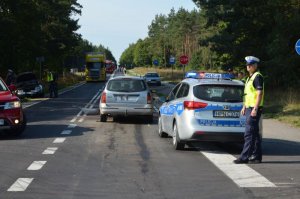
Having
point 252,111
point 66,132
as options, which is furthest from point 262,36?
point 252,111

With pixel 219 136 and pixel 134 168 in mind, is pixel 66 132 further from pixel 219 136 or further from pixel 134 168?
pixel 134 168

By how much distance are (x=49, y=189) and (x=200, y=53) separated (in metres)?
119

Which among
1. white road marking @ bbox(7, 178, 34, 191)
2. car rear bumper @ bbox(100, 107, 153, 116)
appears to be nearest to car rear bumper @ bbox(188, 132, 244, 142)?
white road marking @ bbox(7, 178, 34, 191)

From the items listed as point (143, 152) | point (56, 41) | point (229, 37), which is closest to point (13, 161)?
point (143, 152)

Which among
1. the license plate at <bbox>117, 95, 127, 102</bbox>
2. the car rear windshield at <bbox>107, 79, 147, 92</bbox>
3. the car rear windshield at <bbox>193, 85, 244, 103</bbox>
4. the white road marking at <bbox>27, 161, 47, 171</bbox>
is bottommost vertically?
the white road marking at <bbox>27, 161, 47, 171</bbox>

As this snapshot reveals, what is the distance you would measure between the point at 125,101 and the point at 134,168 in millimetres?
8492

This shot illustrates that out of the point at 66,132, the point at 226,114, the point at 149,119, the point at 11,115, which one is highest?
the point at 226,114

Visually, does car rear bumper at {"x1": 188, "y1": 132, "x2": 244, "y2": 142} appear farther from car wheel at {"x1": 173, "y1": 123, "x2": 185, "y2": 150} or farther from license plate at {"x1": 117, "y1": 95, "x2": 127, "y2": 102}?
license plate at {"x1": 117, "y1": 95, "x2": 127, "y2": 102}

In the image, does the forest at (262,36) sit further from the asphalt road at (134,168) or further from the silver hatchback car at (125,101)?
the asphalt road at (134,168)

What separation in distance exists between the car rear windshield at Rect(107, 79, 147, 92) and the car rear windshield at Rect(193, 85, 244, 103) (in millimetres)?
6819

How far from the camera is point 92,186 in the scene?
307 inches

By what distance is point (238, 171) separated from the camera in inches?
358

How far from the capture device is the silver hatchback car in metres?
17.7

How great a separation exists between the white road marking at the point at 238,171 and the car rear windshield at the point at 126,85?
7137mm
